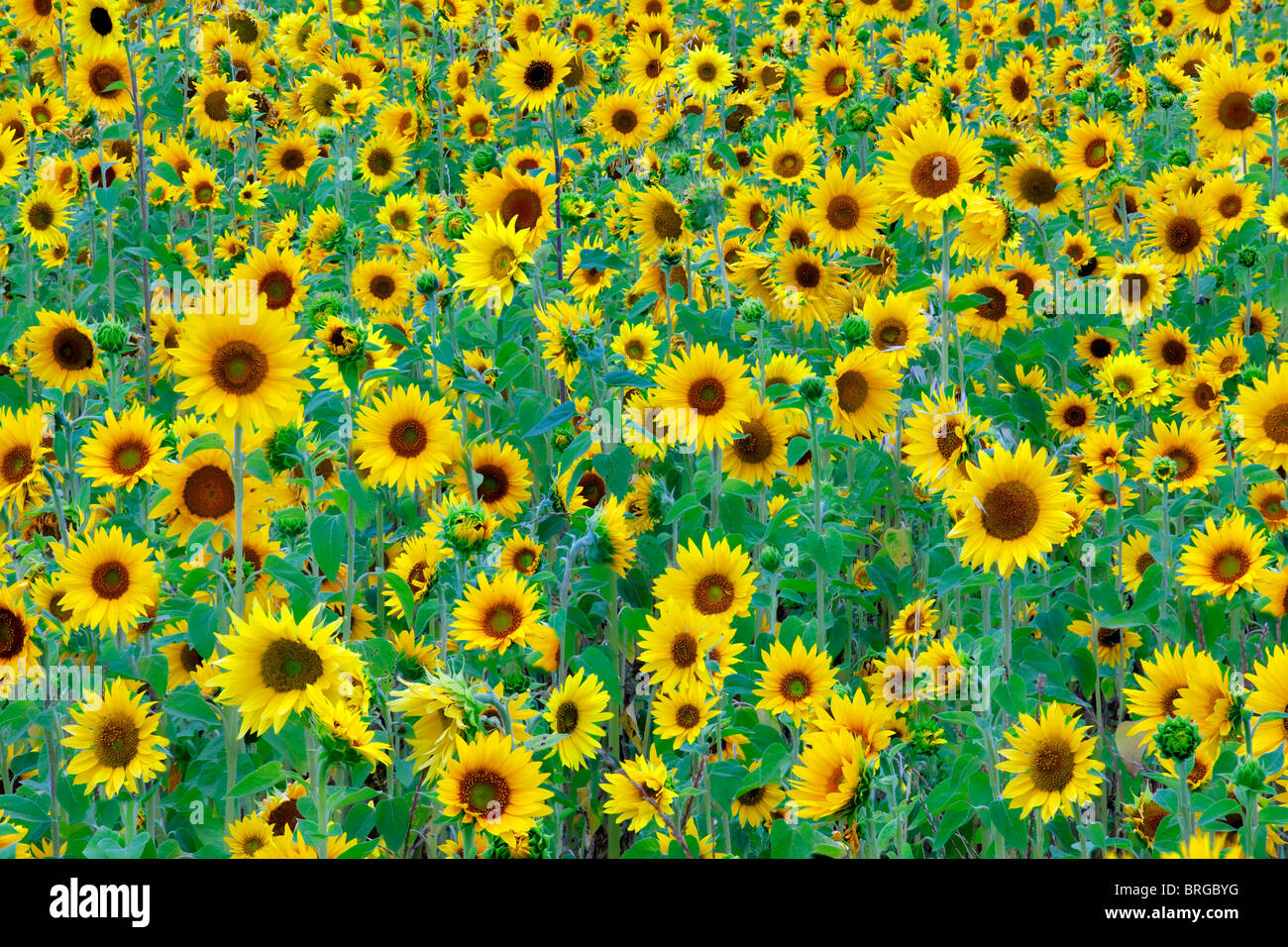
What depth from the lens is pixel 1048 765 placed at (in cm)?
286

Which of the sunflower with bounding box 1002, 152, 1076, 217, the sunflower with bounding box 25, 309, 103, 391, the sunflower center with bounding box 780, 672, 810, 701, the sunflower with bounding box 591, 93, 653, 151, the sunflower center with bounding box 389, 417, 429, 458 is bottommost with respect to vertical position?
the sunflower center with bounding box 780, 672, 810, 701

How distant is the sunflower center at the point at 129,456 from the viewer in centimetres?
353

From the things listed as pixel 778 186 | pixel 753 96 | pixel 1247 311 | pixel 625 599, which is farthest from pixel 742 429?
pixel 753 96

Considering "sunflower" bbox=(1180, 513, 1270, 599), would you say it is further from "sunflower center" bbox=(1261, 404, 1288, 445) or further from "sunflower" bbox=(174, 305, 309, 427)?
"sunflower" bbox=(174, 305, 309, 427)

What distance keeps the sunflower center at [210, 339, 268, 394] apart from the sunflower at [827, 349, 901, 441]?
196cm

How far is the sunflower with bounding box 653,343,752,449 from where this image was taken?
3.95 metres

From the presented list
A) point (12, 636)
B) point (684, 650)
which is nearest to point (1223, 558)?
point (684, 650)

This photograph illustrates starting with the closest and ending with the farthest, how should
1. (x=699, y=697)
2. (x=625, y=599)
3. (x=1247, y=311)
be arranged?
(x=699, y=697), (x=625, y=599), (x=1247, y=311)

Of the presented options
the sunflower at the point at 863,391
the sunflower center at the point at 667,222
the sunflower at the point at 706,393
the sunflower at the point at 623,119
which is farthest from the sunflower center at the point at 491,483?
the sunflower at the point at 623,119

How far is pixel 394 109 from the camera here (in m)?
7.23

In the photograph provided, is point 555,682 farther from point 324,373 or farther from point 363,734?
point 324,373

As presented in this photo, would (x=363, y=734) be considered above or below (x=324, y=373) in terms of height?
below

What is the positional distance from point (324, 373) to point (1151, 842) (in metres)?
2.68

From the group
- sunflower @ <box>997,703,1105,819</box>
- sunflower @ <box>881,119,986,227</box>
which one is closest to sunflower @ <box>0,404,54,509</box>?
sunflower @ <box>997,703,1105,819</box>
